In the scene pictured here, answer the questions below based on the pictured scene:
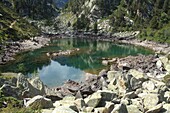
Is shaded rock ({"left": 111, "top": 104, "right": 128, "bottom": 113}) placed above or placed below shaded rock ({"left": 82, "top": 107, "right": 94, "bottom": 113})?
above

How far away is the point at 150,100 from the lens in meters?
34.2

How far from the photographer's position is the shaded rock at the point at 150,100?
33.4 metres

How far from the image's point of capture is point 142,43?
162m

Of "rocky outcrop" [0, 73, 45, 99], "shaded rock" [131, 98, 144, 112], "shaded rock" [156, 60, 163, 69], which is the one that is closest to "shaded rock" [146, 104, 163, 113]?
"shaded rock" [131, 98, 144, 112]

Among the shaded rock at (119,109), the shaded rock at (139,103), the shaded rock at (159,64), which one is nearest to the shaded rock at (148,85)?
the shaded rock at (139,103)

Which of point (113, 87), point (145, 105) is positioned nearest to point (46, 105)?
point (145, 105)

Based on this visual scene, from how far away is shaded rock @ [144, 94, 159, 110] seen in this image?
33.4m

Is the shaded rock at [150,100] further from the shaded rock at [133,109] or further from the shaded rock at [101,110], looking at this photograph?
the shaded rock at [101,110]

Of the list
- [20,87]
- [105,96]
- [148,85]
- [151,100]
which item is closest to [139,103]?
[151,100]

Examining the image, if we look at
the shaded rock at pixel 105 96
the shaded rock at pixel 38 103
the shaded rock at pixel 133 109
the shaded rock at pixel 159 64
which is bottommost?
the shaded rock at pixel 159 64

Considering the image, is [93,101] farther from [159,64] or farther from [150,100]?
[159,64]

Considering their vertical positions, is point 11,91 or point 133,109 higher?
point 11,91

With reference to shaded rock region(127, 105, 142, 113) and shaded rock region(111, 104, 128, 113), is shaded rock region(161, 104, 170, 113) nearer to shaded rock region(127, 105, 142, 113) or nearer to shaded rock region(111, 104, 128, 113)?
shaded rock region(127, 105, 142, 113)

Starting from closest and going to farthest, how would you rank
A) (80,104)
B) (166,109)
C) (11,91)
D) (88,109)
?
(88,109), (11,91), (80,104), (166,109)
